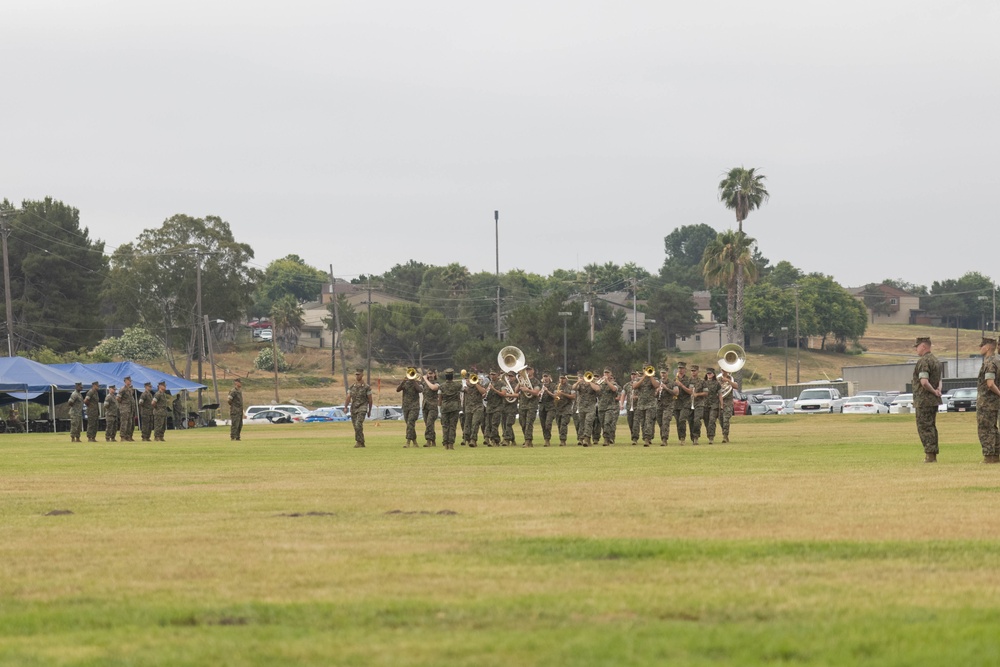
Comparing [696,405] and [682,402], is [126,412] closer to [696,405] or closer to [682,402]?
[682,402]

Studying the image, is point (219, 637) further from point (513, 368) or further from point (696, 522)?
point (513, 368)

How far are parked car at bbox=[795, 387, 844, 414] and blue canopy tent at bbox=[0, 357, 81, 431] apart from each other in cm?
3819

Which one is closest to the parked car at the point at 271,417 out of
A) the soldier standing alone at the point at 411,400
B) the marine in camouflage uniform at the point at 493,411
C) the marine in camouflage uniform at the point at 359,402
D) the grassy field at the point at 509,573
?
the marine in camouflage uniform at the point at 493,411

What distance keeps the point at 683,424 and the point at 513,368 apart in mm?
9159

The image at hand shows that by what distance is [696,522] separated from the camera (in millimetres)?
12586

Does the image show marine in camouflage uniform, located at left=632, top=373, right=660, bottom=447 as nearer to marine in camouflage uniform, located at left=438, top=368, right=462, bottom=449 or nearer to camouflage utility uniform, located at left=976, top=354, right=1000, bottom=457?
marine in camouflage uniform, located at left=438, top=368, right=462, bottom=449

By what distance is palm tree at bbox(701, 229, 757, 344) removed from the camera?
389ft

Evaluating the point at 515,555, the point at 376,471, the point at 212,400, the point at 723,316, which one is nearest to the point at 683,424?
the point at 376,471

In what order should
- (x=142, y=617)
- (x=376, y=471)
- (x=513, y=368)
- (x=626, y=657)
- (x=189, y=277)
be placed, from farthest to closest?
(x=189, y=277), (x=513, y=368), (x=376, y=471), (x=142, y=617), (x=626, y=657)

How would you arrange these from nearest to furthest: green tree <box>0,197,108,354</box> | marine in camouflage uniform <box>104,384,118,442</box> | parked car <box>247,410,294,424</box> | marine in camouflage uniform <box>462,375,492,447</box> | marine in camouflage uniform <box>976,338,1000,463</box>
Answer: marine in camouflage uniform <box>976,338,1000,463</box>
marine in camouflage uniform <box>462,375,492,447</box>
marine in camouflage uniform <box>104,384,118,442</box>
parked car <box>247,410,294,424</box>
green tree <box>0,197,108,354</box>

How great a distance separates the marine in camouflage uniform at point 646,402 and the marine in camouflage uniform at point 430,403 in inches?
196

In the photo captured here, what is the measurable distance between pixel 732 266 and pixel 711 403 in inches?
3252

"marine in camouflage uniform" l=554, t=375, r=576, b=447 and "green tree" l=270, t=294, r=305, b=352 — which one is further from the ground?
"green tree" l=270, t=294, r=305, b=352

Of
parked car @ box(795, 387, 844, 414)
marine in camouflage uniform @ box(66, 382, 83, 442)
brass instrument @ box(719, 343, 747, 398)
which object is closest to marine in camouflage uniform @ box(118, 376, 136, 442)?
marine in camouflage uniform @ box(66, 382, 83, 442)
